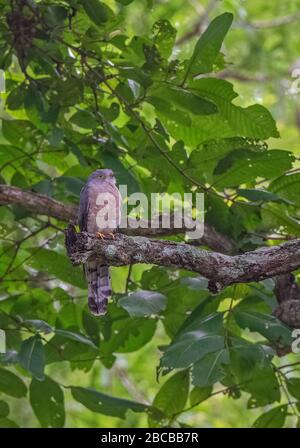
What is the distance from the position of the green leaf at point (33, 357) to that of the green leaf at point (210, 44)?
4.78ft

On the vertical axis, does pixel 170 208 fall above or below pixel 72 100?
below

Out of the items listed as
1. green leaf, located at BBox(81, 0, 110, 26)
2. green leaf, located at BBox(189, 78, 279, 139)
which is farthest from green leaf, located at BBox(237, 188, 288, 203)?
green leaf, located at BBox(81, 0, 110, 26)

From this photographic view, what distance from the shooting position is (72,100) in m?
4.36

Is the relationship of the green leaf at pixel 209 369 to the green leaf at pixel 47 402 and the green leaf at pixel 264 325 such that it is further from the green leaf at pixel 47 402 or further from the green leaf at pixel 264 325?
the green leaf at pixel 47 402

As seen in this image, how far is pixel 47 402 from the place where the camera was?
14.6 feet

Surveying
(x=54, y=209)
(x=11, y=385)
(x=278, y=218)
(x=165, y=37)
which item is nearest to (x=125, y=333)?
(x=11, y=385)

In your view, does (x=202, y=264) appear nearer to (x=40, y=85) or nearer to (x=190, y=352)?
(x=190, y=352)

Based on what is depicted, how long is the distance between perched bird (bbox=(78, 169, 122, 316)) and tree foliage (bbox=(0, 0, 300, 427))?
0.15 metres

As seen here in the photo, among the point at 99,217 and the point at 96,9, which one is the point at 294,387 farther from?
the point at 96,9

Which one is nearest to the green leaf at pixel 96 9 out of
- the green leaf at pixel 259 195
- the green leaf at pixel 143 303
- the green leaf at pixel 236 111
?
the green leaf at pixel 236 111

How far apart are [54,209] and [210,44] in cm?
120

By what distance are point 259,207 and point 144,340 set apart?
1.02 metres

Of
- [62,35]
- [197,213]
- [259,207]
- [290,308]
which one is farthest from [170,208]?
[62,35]

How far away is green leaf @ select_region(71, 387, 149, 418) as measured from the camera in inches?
168
